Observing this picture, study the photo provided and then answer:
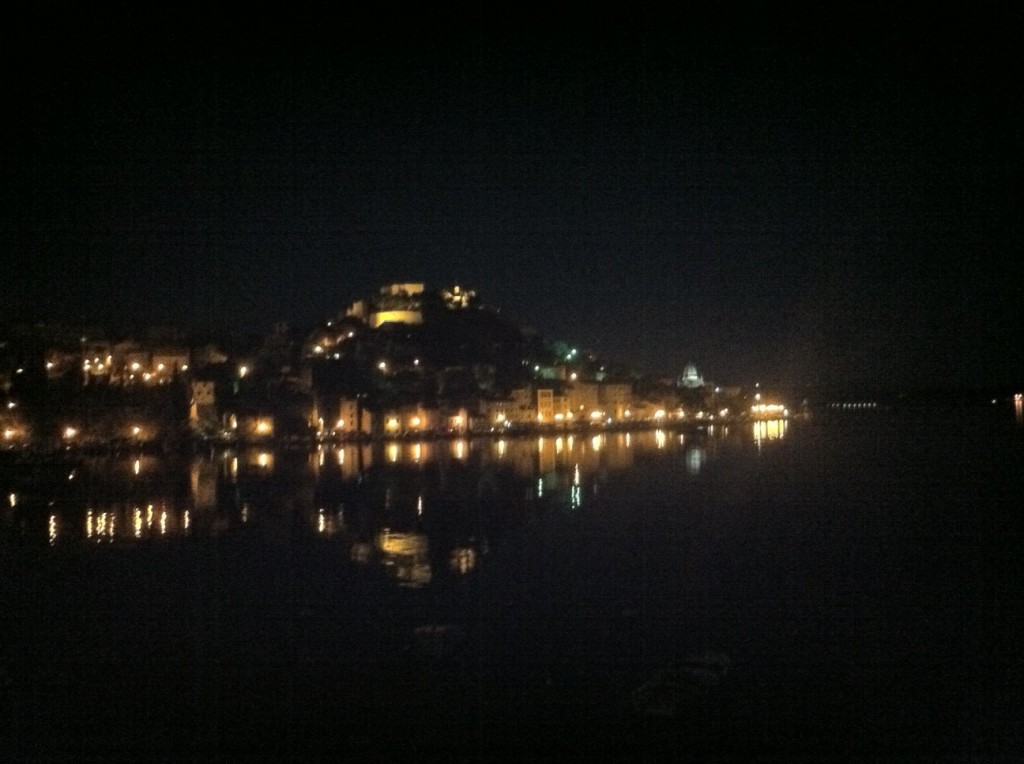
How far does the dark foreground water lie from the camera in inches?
171

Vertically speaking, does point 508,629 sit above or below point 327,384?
below

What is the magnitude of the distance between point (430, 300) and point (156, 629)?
51.7 meters

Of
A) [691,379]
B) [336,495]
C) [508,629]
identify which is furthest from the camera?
[691,379]

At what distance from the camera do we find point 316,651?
5.64 m

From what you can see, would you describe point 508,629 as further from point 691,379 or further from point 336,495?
point 691,379

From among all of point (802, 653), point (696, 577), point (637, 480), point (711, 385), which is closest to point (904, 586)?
point (696, 577)

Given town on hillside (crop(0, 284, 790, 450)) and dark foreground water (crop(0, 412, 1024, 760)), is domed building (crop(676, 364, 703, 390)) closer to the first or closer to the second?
town on hillside (crop(0, 284, 790, 450))

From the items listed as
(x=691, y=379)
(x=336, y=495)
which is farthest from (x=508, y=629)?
(x=691, y=379)

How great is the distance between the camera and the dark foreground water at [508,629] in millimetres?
4355

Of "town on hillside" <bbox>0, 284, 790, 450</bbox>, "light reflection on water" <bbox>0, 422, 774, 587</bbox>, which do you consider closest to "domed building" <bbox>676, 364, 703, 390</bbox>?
"town on hillside" <bbox>0, 284, 790, 450</bbox>

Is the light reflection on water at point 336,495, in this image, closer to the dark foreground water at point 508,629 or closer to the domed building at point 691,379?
the dark foreground water at point 508,629

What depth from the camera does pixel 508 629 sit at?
6.14 metres

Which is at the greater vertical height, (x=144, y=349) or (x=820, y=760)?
(x=144, y=349)

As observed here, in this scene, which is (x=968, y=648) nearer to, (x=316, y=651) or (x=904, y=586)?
(x=904, y=586)
